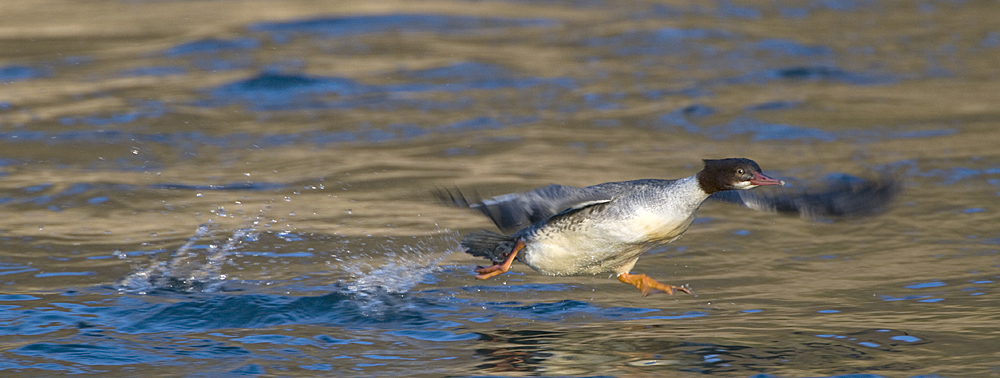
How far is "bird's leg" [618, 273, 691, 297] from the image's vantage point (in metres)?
5.68

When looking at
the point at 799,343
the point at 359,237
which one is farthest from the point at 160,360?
the point at 799,343

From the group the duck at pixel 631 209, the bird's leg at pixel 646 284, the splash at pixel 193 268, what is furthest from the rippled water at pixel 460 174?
the duck at pixel 631 209

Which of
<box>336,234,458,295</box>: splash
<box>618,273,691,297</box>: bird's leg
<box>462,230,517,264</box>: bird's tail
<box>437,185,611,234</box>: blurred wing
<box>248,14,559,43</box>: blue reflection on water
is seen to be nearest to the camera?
<box>437,185,611,234</box>: blurred wing

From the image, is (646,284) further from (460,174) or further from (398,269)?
(460,174)

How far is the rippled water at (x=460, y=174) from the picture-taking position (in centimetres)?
526

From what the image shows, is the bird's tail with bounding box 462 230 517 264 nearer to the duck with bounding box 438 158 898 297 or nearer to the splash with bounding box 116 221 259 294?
the duck with bounding box 438 158 898 297

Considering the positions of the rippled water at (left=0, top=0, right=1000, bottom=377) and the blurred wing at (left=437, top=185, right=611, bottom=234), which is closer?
the blurred wing at (left=437, top=185, right=611, bottom=234)

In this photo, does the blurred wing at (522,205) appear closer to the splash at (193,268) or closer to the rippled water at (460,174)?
the rippled water at (460,174)

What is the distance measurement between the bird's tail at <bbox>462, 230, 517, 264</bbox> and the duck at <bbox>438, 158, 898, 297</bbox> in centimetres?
19

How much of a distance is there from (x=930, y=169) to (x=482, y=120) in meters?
3.98

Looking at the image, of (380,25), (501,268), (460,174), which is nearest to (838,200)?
(501,268)

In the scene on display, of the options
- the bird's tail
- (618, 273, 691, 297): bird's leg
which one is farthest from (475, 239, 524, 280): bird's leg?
(618, 273, 691, 297): bird's leg

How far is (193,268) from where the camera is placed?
6.54 m

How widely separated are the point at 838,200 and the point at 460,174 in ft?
12.6
